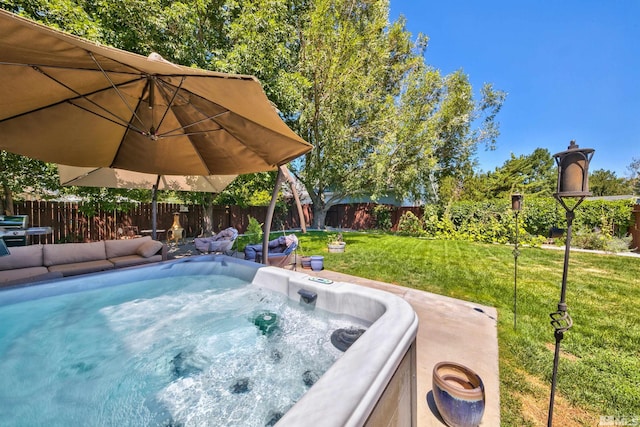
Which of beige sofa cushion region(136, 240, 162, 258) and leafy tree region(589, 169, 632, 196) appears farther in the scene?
leafy tree region(589, 169, 632, 196)

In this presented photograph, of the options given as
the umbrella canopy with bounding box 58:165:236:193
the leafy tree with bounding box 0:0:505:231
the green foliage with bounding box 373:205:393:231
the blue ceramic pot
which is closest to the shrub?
the umbrella canopy with bounding box 58:165:236:193

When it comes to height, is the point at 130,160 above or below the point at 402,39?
below

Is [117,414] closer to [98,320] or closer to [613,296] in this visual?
[98,320]

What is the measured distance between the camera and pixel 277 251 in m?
5.32

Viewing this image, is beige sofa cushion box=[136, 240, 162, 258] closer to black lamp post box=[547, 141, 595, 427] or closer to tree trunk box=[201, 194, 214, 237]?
tree trunk box=[201, 194, 214, 237]

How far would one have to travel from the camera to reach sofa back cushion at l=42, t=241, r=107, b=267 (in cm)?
429

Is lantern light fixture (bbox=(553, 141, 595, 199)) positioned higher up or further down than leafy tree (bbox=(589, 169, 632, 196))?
further down

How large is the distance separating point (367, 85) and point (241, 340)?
10314mm

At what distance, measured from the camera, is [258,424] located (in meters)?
1.46

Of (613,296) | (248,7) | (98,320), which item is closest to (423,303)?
(613,296)

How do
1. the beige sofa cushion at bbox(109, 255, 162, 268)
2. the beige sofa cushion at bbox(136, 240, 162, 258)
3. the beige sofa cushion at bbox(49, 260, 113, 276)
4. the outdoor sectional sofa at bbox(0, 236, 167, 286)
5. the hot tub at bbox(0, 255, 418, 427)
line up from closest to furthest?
the hot tub at bbox(0, 255, 418, 427), the outdoor sectional sofa at bbox(0, 236, 167, 286), the beige sofa cushion at bbox(49, 260, 113, 276), the beige sofa cushion at bbox(109, 255, 162, 268), the beige sofa cushion at bbox(136, 240, 162, 258)

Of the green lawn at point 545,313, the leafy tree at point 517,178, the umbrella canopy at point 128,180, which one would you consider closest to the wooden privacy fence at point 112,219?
the umbrella canopy at point 128,180

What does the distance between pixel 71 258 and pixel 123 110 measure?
3029mm

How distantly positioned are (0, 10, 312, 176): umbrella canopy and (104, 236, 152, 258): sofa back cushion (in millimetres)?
1581
